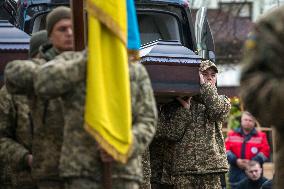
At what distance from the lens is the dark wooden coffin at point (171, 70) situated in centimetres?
1115

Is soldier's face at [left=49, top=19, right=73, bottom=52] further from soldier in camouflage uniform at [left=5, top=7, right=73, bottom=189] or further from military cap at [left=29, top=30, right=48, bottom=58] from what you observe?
military cap at [left=29, top=30, right=48, bottom=58]

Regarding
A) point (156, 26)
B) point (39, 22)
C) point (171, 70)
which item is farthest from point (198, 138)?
point (39, 22)

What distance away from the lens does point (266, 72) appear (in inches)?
261

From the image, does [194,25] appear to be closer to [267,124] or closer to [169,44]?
[169,44]

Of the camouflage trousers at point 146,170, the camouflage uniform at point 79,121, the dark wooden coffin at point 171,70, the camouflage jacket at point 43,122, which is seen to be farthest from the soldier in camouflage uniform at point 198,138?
the camouflage uniform at point 79,121

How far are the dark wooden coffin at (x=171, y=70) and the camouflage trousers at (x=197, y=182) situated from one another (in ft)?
3.05

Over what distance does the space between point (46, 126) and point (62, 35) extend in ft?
2.10

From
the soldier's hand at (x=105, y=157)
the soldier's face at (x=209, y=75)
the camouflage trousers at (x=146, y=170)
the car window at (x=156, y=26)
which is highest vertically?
the car window at (x=156, y=26)

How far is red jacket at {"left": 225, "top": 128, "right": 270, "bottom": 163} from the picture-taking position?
686 inches

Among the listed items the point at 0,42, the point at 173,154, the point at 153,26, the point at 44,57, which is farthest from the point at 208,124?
the point at 44,57

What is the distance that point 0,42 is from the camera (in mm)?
9562

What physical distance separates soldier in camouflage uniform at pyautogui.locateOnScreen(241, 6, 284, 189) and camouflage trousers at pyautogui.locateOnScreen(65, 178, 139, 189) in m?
0.99

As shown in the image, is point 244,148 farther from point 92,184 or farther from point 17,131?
point 92,184

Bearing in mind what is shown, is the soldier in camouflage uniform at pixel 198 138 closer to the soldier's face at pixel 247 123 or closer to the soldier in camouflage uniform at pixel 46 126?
the soldier in camouflage uniform at pixel 46 126
